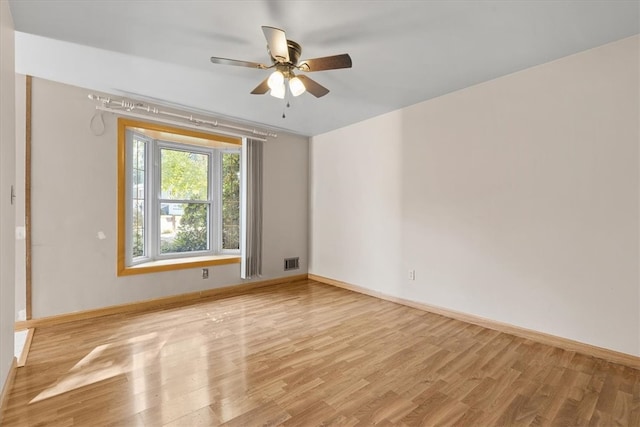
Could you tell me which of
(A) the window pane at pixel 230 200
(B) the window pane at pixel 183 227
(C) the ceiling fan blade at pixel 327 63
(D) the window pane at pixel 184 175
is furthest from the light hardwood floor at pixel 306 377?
(C) the ceiling fan blade at pixel 327 63

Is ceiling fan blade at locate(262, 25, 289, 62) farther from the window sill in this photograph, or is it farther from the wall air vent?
the wall air vent

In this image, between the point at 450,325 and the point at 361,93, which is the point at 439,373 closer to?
the point at 450,325

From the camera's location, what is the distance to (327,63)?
207cm

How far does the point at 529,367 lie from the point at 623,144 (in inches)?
75.4

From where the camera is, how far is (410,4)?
6.19 feet

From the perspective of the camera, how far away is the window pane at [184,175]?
4137 millimetres

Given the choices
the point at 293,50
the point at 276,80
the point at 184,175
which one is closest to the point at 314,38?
the point at 293,50

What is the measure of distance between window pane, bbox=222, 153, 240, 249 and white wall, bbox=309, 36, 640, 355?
215 cm

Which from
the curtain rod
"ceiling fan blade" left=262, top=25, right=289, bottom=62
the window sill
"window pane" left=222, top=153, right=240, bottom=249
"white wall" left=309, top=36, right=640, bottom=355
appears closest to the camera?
"ceiling fan blade" left=262, top=25, right=289, bottom=62

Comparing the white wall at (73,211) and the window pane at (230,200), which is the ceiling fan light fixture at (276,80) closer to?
the white wall at (73,211)

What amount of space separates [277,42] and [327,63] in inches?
15.0

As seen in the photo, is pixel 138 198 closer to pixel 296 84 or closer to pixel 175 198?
pixel 175 198

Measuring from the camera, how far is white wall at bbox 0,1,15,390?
1.75 m

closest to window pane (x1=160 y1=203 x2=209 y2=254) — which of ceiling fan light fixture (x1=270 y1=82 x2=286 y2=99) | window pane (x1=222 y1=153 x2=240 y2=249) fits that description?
window pane (x1=222 y1=153 x2=240 y2=249)
